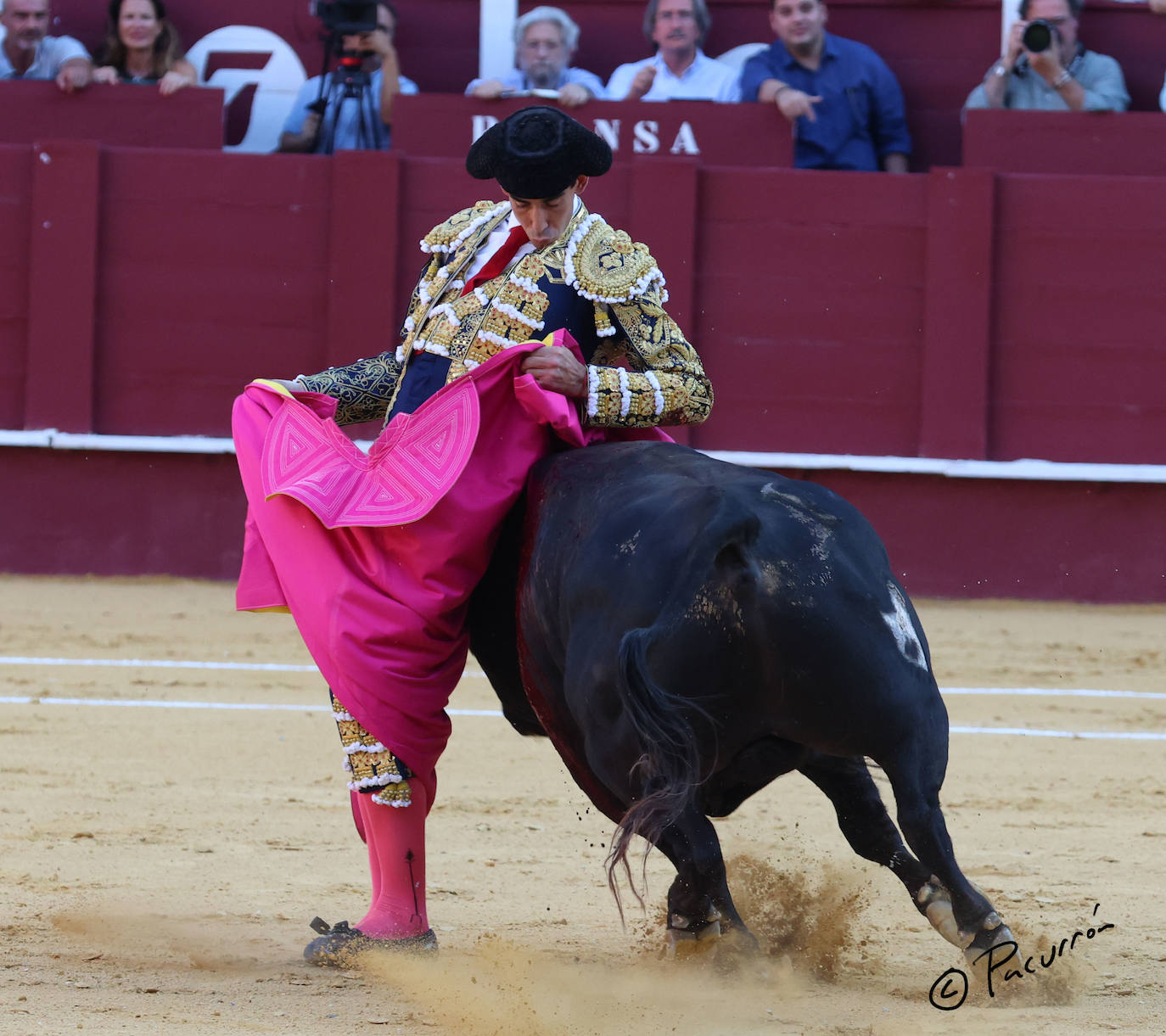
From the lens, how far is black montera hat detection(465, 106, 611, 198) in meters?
2.63

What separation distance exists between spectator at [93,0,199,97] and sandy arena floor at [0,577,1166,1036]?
8.87 ft

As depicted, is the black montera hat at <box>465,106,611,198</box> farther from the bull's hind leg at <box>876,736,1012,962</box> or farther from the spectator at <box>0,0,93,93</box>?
the spectator at <box>0,0,93,93</box>

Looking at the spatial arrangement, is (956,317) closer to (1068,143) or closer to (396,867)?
(1068,143)

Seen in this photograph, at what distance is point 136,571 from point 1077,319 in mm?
4047

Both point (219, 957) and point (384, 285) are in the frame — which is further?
point (384, 285)

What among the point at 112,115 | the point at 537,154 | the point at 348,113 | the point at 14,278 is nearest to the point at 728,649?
the point at 537,154

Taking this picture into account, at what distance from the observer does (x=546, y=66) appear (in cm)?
693

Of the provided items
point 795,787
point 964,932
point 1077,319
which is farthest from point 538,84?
point 964,932

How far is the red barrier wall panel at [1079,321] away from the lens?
694cm

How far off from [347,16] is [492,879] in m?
4.40

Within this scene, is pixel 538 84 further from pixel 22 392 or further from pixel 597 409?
pixel 597 409

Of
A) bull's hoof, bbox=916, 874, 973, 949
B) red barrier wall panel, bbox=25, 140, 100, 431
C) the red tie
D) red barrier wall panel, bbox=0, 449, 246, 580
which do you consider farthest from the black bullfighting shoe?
red barrier wall panel, bbox=25, 140, 100, 431

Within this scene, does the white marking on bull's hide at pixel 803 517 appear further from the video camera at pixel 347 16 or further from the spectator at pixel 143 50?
the spectator at pixel 143 50

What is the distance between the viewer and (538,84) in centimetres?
699
